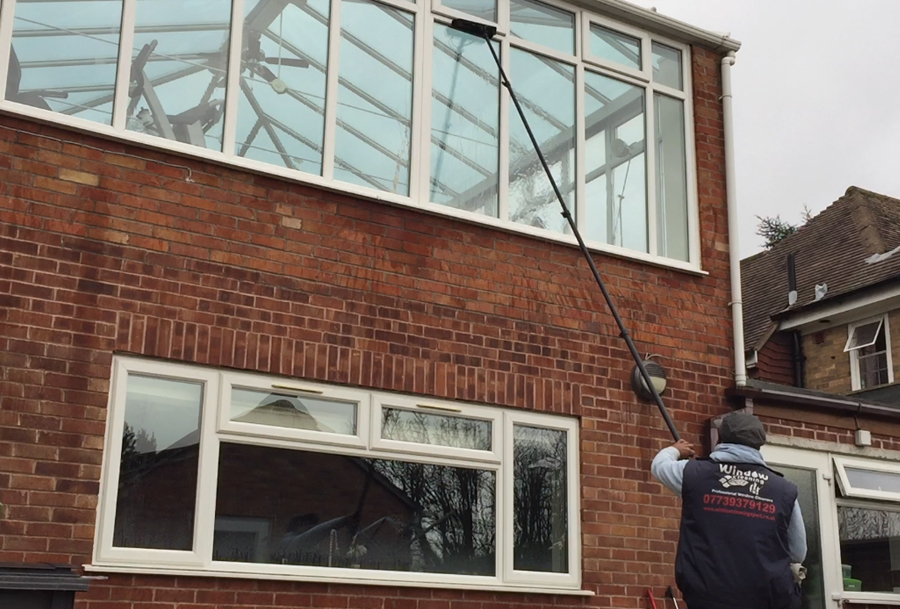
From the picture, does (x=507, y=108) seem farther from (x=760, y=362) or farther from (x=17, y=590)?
(x=760, y=362)

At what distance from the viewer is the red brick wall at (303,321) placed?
632cm

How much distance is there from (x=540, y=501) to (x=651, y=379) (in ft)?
4.27

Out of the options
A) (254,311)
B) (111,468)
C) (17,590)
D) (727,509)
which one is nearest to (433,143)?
(254,311)

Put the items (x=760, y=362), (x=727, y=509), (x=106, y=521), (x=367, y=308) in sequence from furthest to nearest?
(x=760, y=362) < (x=367, y=308) < (x=106, y=521) < (x=727, y=509)

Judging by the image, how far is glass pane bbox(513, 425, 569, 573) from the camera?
7.83 m

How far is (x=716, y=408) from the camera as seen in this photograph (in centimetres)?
891

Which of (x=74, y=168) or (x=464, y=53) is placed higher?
(x=464, y=53)

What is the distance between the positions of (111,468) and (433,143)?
10.7 feet

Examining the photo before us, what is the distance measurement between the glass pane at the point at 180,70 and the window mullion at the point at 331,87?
0.71m

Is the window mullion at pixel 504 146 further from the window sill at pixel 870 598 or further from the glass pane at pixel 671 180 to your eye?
the window sill at pixel 870 598

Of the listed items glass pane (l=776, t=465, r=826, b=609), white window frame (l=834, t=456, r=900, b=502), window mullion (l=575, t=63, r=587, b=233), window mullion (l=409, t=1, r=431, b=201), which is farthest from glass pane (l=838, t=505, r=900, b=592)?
window mullion (l=409, t=1, r=431, b=201)

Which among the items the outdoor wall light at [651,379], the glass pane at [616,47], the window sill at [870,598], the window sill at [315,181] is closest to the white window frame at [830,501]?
the window sill at [870,598]

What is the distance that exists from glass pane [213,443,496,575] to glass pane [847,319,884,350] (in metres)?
11.9

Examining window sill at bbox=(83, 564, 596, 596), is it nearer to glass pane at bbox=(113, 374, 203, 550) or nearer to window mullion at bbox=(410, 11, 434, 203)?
glass pane at bbox=(113, 374, 203, 550)
